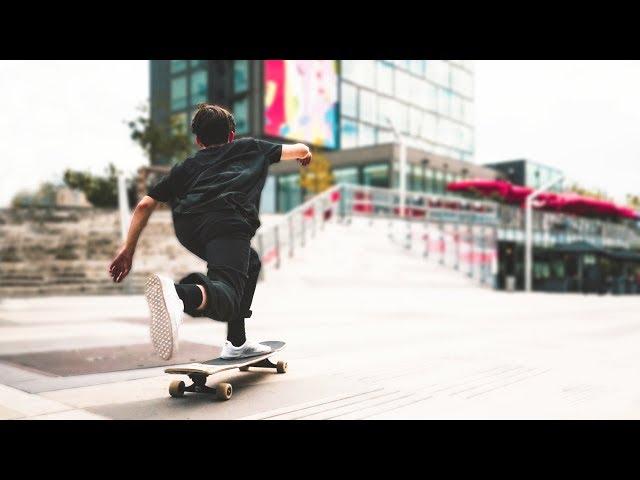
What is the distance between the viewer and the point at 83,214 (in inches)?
738

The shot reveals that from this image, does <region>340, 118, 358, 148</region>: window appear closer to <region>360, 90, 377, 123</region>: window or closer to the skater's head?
<region>360, 90, 377, 123</region>: window

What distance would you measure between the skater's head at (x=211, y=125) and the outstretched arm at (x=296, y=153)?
334 millimetres

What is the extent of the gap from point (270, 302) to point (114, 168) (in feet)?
84.3

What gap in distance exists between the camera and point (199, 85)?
47.5 metres

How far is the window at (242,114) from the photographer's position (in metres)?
43.2

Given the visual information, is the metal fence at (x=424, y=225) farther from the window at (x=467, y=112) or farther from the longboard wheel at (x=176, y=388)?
the window at (x=467, y=112)

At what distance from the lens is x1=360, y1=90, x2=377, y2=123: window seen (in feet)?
164

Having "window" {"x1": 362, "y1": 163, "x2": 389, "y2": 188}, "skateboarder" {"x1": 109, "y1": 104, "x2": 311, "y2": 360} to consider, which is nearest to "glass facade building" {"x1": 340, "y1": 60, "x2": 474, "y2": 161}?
"window" {"x1": 362, "y1": 163, "x2": 389, "y2": 188}

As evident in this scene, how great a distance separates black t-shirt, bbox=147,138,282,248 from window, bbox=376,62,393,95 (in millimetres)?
49438

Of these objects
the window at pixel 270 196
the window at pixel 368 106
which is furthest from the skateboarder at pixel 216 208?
the window at pixel 368 106

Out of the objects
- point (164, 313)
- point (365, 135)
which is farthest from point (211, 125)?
point (365, 135)
